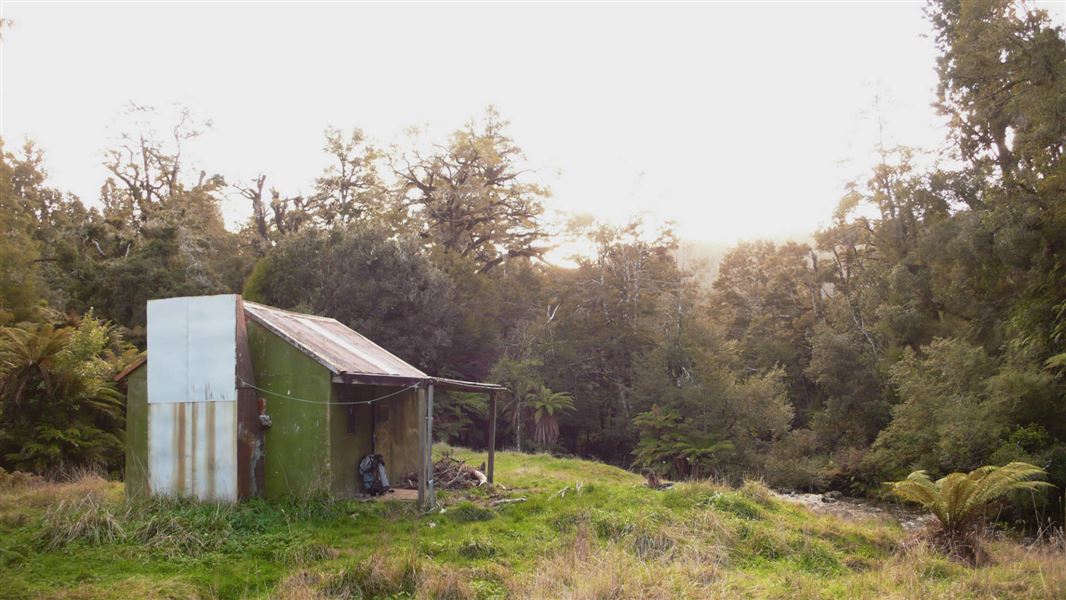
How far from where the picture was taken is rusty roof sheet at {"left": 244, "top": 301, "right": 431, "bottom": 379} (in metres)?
14.5

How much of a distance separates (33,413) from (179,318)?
6.59 metres

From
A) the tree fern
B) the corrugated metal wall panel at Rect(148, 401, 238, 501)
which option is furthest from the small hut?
the tree fern

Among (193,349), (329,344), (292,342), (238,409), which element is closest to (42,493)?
(193,349)

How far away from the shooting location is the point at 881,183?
29.9 metres

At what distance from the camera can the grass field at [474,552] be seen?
365 inches

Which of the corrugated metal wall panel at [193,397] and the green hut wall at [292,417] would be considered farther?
the green hut wall at [292,417]

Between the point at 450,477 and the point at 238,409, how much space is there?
539 cm

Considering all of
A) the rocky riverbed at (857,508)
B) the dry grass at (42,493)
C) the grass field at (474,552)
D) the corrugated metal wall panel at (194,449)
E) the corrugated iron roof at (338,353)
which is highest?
the corrugated iron roof at (338,353)

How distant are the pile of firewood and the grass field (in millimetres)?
1649

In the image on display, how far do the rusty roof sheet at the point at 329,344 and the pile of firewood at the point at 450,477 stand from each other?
242 cm

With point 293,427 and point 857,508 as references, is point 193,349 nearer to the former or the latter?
point 293,427

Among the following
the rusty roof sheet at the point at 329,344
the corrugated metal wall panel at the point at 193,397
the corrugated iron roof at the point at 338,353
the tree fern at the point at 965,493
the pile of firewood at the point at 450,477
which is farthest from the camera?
the pile of firewood at the point at 450,477

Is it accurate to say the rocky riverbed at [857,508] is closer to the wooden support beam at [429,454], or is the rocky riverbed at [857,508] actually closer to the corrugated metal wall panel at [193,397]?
the wooden support beam at [429,454]

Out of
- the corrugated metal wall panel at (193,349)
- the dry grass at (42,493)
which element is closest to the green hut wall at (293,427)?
the corrugated metal wall panel at (193,349)
